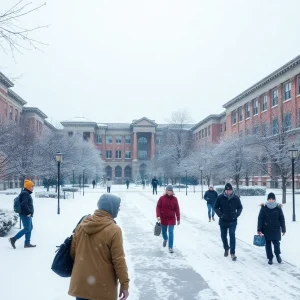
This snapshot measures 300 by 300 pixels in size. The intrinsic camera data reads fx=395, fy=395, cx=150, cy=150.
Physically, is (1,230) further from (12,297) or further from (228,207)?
(228,207)

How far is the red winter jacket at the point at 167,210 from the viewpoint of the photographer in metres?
9.95

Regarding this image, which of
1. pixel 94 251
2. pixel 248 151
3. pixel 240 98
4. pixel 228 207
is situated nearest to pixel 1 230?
pixel 228 207

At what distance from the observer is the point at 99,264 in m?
3.65

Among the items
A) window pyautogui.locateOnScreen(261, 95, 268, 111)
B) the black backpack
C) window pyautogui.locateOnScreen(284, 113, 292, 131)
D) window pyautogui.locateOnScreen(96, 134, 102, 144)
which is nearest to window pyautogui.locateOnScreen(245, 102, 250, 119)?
window pyautogui.locateOnScreen(261, 95, 268, 111)

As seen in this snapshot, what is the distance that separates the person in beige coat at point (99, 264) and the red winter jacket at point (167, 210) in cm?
630

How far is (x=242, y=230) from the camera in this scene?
13.9m

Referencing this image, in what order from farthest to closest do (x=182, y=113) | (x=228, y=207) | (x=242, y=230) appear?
(x=182, y=113)
(x=242, y=230)
(x=228, y=207)

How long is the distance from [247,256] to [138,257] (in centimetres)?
263

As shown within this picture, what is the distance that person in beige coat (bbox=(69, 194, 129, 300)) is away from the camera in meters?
3.61

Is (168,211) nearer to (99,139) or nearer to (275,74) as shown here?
(275,74)

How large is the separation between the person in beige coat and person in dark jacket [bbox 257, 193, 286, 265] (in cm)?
575

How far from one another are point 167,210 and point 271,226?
2.59 m

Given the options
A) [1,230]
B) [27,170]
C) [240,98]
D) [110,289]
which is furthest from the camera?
[240,98]

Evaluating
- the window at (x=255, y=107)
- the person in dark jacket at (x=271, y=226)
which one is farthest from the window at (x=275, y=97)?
the person in dark jacket at (x=271, y=226)
